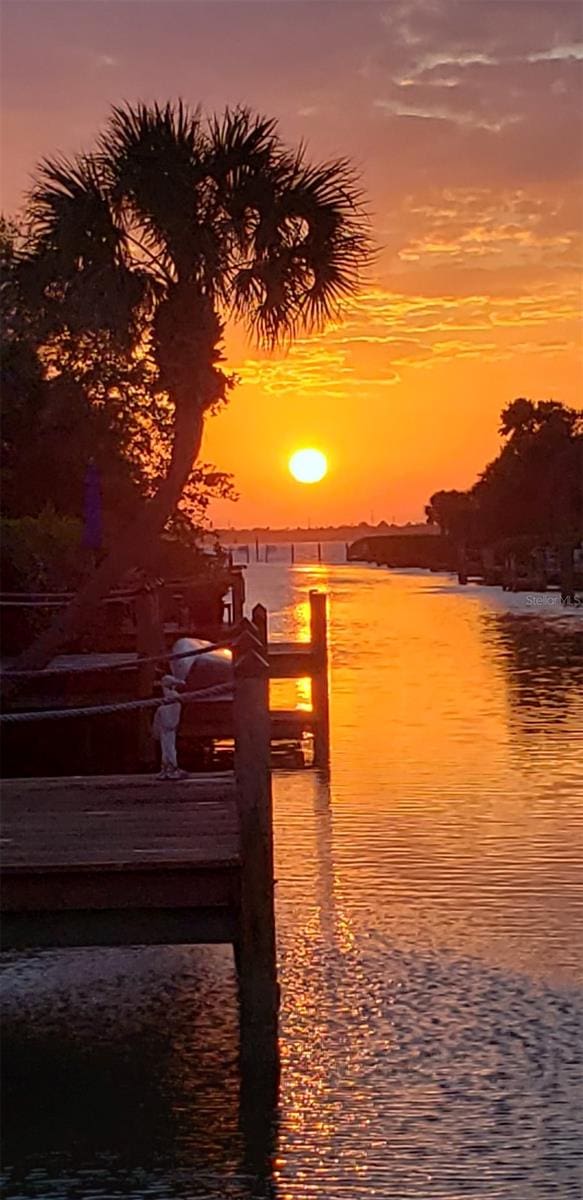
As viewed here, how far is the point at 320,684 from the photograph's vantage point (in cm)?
Result: 1711

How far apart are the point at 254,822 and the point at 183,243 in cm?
1556

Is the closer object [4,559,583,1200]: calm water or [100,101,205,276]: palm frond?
[4,559,583,1200]: calm water

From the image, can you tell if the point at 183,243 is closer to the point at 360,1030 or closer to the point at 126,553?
the point at 126,553

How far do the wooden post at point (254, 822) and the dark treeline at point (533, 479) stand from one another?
60495 millimetres

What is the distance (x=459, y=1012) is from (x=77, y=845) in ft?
6.54

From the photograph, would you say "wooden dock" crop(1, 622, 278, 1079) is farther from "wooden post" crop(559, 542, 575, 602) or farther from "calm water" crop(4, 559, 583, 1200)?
"wooden post" crop(559, 542, 575, 602)

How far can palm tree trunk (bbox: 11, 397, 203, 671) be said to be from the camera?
20.0 m

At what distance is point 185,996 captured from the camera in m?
8.52

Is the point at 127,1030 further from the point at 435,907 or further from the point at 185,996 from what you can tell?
the point at 435,907

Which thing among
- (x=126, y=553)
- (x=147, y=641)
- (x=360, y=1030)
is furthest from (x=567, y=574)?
(x=360, y=1030)

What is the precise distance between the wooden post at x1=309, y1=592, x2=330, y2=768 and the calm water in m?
2.22

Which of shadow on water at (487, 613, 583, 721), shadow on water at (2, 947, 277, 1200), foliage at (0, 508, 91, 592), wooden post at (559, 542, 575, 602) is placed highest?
foliage at (0, 508, 91, 592)

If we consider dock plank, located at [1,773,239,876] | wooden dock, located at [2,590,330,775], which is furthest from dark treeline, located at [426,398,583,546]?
dock plank, located at [1,773,239,876]

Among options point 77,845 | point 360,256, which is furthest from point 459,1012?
point 360,256
